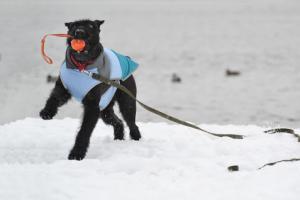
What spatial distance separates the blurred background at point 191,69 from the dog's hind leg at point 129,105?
8178 mm

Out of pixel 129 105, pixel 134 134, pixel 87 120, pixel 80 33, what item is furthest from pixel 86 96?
pixel 134 134

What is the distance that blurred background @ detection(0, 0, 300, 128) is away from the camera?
1902 centimetres

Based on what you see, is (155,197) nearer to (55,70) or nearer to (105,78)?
(105,78)

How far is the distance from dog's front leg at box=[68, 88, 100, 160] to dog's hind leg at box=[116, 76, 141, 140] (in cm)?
78

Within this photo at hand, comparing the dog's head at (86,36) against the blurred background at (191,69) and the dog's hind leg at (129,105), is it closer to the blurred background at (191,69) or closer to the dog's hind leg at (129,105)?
the dog's hind leg at (129,105)

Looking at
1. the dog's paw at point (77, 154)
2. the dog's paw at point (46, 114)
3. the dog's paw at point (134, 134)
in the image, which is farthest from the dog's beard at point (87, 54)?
the dog's paw at point (134, 134)

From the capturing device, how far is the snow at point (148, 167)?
474 centimetres

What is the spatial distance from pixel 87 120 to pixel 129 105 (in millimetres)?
1069

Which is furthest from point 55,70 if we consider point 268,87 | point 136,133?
point 136,133

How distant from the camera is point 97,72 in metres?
6.25

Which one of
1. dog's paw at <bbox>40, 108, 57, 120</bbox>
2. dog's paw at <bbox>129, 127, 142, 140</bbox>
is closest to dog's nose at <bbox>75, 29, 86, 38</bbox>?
dog's paw at <bbox>40, 108, 57, 120</bbox>

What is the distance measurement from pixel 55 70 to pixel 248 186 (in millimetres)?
25793

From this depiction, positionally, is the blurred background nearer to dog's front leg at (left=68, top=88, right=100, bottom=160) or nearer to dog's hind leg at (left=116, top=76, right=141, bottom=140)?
dog's hind leg at (left=116, top=76, right=141, bottom=140)

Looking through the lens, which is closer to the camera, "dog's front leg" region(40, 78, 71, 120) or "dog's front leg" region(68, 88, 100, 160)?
"dog's front leg" region(68, 88, 100, 160)
